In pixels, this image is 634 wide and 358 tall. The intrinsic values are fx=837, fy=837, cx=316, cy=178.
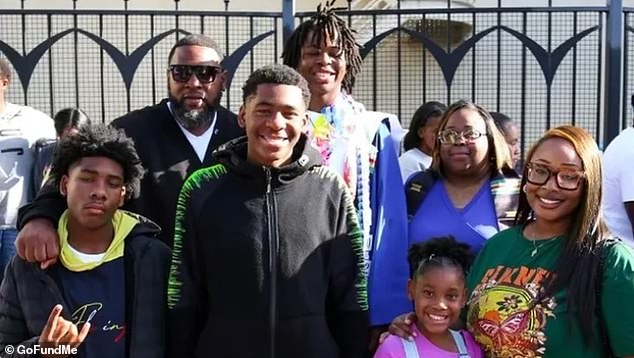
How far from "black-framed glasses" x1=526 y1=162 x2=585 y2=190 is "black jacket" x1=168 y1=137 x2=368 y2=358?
2.11ft

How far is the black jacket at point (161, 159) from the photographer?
3330mm

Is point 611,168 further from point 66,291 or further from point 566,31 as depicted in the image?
point 566,31

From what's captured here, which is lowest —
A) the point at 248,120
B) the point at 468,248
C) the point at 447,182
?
the point at 468,248

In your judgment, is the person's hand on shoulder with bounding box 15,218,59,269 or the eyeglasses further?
the eyeglasses

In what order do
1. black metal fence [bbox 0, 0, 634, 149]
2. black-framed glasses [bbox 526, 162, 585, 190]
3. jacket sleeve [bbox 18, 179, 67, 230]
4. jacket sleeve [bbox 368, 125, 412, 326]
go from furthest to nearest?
black metal fence [bbox 0, 0, 634, 149]
jacket sleeve [bbox 368, 125, 412, 326]
jacket sleeve [bbox 18, 179, 67, 230]
black-framed glasses [bbox 526, 162, 585, 190]

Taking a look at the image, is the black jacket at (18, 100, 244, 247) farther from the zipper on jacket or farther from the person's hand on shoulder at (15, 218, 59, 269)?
the zipper on jacket

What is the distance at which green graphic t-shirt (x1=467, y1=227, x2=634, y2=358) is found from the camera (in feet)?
7.85

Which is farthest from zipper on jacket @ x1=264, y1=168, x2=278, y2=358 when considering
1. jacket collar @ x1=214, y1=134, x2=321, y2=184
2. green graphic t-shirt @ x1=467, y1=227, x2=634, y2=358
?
green graphic t-shirt @ x1=467, y1=227, x2=634, y2=358

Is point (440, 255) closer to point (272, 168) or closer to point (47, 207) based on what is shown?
point (272, 168)

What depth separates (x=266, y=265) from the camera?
2.71 meters

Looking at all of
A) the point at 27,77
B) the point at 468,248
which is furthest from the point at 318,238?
the point at 27,77

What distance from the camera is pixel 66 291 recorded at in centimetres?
279

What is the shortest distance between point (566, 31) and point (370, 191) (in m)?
5.38

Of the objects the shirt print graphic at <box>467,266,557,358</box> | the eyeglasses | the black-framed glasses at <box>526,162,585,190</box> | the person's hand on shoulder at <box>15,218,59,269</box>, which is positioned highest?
the eyeglasses
